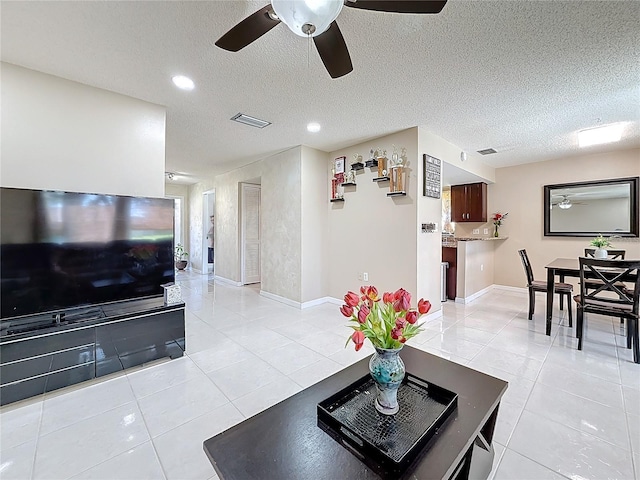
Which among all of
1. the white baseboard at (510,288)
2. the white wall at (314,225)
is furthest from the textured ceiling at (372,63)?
the white baseboard at (510,288)

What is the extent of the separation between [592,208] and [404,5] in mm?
5642

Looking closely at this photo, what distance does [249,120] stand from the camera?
3436mm

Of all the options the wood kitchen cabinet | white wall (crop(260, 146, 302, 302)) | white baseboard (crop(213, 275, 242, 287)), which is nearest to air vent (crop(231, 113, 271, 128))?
white wall (crop(260, 146, 302, 302))

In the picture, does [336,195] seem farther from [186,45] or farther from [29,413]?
[29,413]

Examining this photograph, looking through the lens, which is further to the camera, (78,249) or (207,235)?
→ (207,235)

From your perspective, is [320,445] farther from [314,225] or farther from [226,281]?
[226,281]

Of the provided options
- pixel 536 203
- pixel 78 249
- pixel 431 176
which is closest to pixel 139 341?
pixel 78 249

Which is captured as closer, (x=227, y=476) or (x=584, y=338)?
(x=227, y=476)

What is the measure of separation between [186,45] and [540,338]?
14.8 ft

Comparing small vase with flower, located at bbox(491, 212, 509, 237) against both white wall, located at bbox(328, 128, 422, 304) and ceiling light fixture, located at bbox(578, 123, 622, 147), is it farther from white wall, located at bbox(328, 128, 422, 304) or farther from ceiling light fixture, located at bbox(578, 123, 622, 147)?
white wall, located at bbox(328, 128, 422, 304)

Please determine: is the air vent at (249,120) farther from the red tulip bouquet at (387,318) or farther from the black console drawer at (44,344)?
the red tulip bouquet at (387,318)

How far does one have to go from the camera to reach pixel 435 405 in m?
1.28

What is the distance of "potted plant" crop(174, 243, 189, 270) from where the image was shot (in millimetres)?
7931

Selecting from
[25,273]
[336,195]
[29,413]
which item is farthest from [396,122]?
[29,413]
